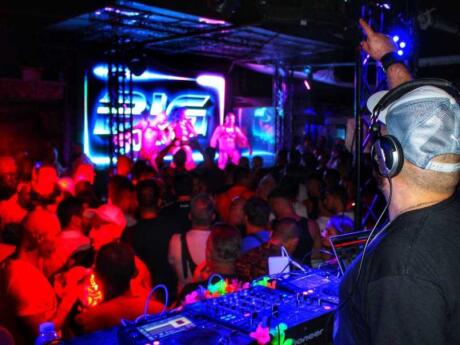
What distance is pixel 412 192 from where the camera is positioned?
3.64 feet

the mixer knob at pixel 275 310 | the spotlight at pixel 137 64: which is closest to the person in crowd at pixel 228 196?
the mixer knob at pixel 275 310

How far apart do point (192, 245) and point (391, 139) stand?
215cm

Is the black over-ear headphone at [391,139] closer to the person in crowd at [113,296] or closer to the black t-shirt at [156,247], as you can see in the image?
the person in crowd at [113,296]

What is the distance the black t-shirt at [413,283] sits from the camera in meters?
0.91

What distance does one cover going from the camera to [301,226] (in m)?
3.40

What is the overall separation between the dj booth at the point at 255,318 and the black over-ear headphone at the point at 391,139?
0.58m

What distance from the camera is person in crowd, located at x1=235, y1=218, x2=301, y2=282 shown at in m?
2.52

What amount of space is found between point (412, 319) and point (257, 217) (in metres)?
2.32

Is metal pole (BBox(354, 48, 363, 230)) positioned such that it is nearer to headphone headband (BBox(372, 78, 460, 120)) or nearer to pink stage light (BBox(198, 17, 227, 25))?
headphone headband (BBox(372, 78, 460, 120))

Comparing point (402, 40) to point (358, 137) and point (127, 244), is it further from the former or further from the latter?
point (127, 244)

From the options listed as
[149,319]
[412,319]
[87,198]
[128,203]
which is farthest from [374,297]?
[87,198]

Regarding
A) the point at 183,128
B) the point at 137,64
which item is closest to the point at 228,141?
the point at 183,128

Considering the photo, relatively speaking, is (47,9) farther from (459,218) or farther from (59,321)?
(459,218)

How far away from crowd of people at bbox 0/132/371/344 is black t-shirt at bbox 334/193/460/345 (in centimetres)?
104
